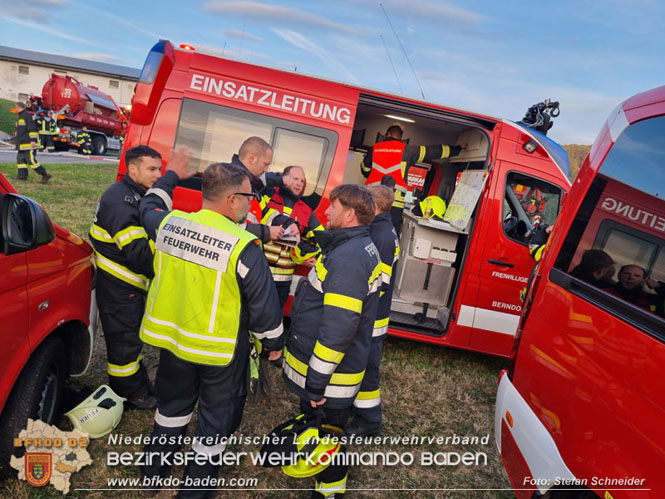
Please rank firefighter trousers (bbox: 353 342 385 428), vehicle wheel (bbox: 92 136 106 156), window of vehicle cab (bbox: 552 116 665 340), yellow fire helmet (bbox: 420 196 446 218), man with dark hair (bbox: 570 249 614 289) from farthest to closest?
vehicle wheel (bbox: 92 136 106 156), yellow fire helmet (bbox: 420 196 446 218), firefighter trousers (bbox: 353 342 385 428), man with dark hair (bbox: 570 249 614 289), window of vehicle cab (bbox: 552 116 665 340)

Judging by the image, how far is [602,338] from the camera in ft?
5.69

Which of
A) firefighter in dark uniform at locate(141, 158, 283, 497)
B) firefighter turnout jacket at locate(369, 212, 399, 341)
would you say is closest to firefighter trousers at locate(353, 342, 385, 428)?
firefighter turnout jacket at locate(369, 212, 399, 341)

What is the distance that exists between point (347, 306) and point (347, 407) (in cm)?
72

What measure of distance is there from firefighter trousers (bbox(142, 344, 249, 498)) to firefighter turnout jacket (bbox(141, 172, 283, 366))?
4.4 inches

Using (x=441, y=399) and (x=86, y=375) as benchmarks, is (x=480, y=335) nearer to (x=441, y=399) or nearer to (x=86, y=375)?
(x=441, y=399)

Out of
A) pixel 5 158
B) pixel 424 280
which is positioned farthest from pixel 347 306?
pixel 5 158

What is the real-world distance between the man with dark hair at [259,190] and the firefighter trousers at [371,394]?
3.78ft

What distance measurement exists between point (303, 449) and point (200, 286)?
3.44ft

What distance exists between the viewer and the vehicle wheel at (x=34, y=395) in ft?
7.16

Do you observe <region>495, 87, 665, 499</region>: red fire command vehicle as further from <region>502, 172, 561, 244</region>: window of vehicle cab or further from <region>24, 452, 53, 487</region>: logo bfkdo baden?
<region>24, 452, 53, 487</region>: logo bfkdo baden

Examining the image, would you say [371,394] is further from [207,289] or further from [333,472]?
[207,289]

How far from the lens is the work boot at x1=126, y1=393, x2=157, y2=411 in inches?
124

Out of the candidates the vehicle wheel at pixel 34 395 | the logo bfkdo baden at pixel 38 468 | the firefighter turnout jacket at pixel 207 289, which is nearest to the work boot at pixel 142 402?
the vehicle wheel at pixel 34 395

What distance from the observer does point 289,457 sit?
2.31 metres
